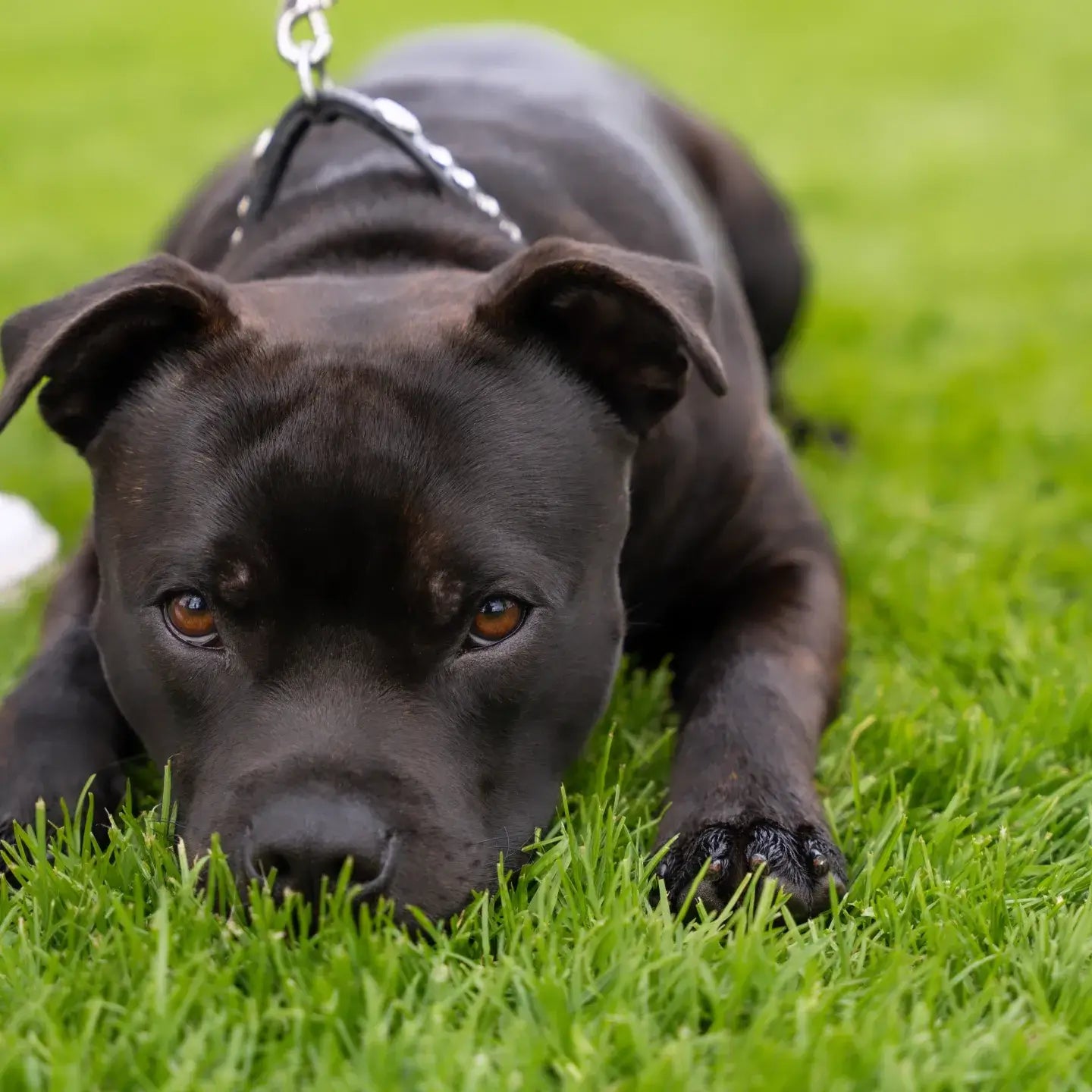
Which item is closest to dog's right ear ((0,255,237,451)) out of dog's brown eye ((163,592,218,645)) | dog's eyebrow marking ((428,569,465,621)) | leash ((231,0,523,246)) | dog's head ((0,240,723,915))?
dog's head ((0,240,723,915))

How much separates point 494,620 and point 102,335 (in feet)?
2.94

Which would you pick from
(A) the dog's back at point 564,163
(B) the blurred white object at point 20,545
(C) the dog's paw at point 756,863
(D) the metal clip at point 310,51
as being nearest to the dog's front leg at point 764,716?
(C) the dog's paw at point 756,863

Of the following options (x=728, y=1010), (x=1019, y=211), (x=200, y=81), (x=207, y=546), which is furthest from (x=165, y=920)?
(x=200, y=81)

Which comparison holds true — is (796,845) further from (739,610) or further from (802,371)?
(802,371)

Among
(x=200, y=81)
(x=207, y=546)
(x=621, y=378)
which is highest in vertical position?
(x=621, y=378)

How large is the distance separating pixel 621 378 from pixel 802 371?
3243 millimetres

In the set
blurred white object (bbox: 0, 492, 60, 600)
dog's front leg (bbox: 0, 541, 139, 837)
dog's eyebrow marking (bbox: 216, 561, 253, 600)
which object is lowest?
blurred white object (bbox: 0, 492, 60, 600)

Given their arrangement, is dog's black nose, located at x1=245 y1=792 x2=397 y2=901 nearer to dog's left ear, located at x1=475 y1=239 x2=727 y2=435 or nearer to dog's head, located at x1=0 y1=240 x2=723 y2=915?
dog's head, located at x1=0 y1=240 x2=723 y2=915

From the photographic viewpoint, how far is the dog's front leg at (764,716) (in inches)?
96.9

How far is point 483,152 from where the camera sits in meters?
3.65

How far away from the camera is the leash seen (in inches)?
131

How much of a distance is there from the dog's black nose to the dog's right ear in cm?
83

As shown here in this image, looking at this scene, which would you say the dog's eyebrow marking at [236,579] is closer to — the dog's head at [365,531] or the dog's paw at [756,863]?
the dog's head at [365,531]

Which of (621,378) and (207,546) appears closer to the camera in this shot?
(207,546)
